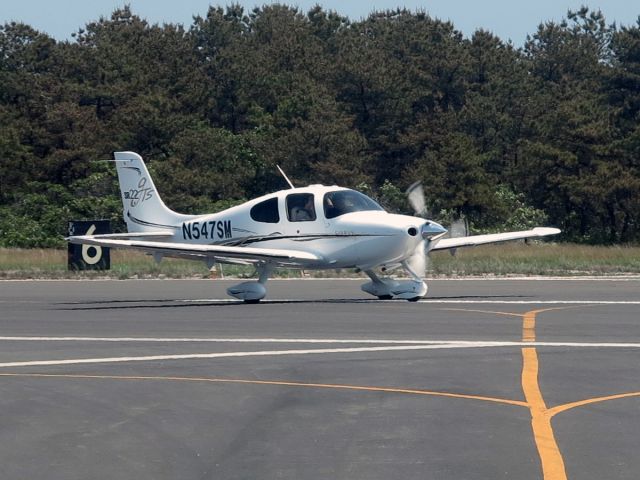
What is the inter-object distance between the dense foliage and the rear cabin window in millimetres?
35522

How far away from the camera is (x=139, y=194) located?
A: 96.3 feet

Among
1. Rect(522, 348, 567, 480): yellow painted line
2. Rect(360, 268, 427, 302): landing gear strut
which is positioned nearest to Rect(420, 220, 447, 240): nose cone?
Rect(360, 268, 427, 302): landing gear strut

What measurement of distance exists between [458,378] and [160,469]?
5.09 metres

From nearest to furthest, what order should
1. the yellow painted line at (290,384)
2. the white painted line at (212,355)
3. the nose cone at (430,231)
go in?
the yellow painted line at (290,384), the white painted line at (212,355), the nose cone at (430,231)

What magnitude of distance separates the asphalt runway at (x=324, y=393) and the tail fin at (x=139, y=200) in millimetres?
6188

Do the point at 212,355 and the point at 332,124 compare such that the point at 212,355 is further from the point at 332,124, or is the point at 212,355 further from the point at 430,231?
the point at 332,124

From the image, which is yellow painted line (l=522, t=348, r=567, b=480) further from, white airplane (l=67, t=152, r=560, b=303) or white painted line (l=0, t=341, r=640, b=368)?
white airplane (l=67, t=152, r=560, b=303)

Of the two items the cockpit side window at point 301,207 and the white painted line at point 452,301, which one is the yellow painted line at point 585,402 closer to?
the white painted line at point 452,301

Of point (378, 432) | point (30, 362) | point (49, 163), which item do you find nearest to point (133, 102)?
point (49, 163)

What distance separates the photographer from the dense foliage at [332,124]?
210 feet

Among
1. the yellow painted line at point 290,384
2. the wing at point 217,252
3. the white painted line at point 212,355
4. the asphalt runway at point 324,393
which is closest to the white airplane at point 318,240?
the wing at point 217,252

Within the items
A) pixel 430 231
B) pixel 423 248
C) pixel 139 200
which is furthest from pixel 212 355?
pixel 139 200

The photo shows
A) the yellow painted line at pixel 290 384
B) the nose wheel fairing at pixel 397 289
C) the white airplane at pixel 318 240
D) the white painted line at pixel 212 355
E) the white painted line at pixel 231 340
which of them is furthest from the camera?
the nose wheel fairing at pixel 397 289

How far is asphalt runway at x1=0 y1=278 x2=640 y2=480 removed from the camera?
27.9ft
